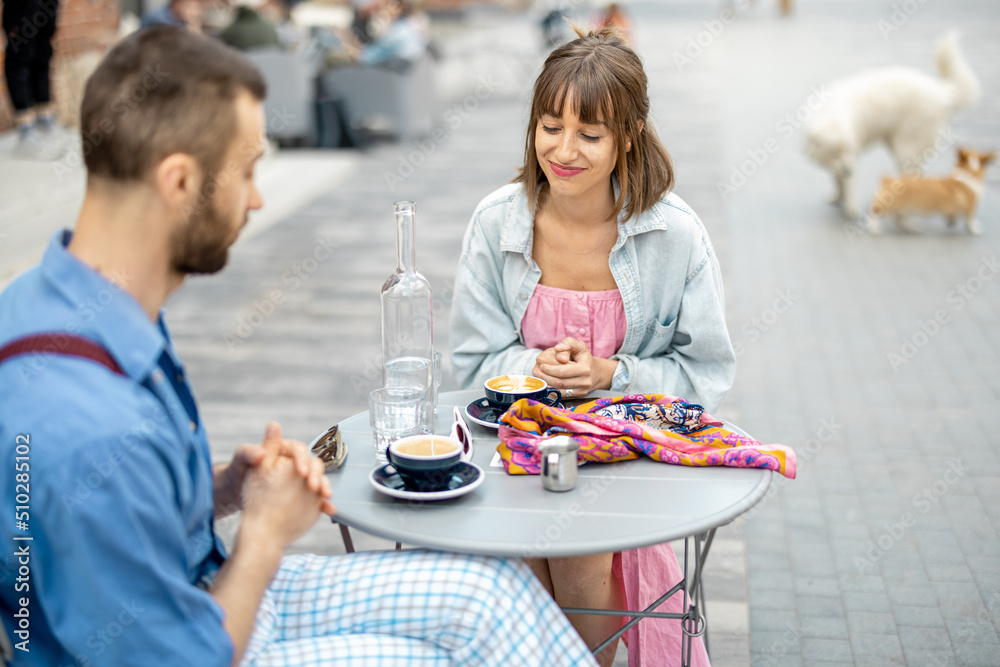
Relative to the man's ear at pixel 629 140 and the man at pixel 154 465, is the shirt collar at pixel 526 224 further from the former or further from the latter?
the man at pixel 154 465

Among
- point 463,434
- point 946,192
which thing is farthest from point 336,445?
point 946,192

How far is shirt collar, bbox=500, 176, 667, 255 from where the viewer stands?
95.7 inches

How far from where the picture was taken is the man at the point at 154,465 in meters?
1.27

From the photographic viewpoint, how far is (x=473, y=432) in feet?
7.22

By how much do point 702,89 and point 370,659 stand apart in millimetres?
13657

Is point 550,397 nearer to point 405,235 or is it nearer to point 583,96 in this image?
point 405,235

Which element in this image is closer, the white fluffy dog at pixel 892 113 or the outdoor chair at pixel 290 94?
the white fluffy dog at pixel 892 113

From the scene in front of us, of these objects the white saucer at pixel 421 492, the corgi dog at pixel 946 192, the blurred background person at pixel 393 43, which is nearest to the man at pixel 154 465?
the white saucer at pixel 421 492

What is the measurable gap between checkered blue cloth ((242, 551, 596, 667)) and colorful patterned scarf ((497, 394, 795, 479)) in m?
0.33

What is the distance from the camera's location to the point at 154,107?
138 cm

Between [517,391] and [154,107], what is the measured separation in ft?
3.57

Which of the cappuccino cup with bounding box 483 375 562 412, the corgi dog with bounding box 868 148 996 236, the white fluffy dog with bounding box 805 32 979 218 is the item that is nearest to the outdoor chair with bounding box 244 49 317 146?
the white fluffy dog with bounding box 805 32 979 218

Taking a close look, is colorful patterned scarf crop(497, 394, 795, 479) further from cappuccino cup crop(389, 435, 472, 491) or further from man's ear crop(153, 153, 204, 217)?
man's ear crop(153, 153, 204, 217)

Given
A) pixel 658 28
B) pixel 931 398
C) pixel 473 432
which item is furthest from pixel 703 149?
pixel 658 28
